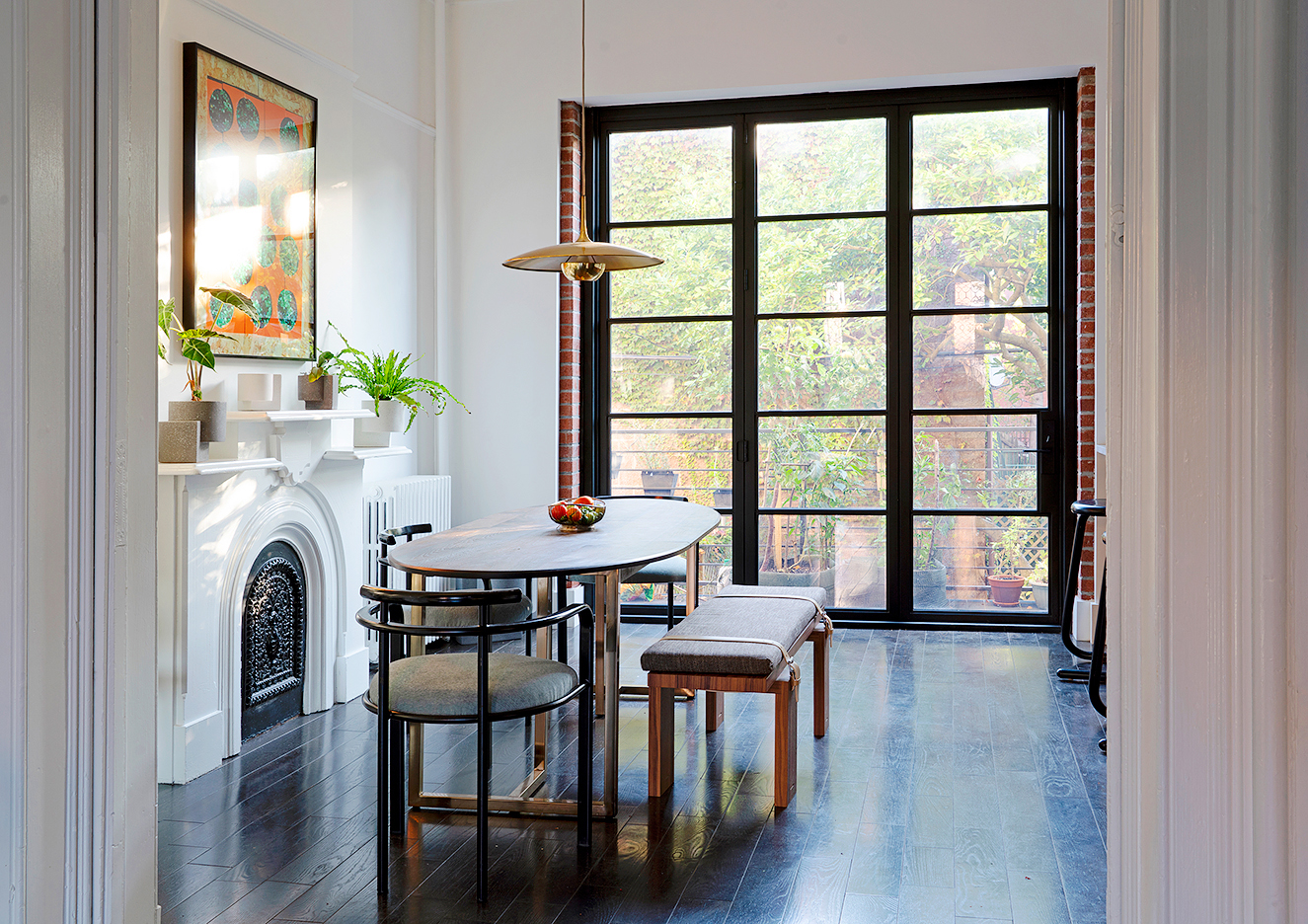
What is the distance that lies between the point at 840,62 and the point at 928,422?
199cm

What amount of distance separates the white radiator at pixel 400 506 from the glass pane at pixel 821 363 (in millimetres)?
1898

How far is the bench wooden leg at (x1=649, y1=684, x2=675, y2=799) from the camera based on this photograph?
129 inches

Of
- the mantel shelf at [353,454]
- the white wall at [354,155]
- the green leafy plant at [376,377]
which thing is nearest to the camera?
the white wall at [354,155]

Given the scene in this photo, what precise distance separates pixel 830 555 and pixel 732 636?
115 inches

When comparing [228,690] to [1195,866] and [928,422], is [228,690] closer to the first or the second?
[1195,866]

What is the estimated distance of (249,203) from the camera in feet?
13.8

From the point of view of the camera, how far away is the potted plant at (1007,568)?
6.00 m

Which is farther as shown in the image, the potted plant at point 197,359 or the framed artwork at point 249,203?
the framed artwork at point 249,203

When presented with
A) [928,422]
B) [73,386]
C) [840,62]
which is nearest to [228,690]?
[73,386]

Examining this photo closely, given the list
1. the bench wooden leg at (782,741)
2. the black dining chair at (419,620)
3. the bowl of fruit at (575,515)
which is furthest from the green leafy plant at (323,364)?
the bench wooden leg at (782,741)

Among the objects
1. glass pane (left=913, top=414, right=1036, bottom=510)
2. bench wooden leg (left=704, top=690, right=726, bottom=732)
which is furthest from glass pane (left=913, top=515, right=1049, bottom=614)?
bench wooden leg (left=704, top=690, right=726, bottom=732)

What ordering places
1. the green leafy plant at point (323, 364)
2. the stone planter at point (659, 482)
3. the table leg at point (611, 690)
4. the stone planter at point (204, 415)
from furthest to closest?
1. the stone planter at point (659, 482)
2. the green leafy plant at point (323, 364)
3. the stone planter at point (204, 415)
4. the table leg at point (611, 690)

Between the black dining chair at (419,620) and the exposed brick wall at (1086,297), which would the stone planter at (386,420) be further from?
the exposed brick wall at (1086,297)

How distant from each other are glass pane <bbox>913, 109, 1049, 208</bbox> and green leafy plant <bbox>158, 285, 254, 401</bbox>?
3.72 metres
